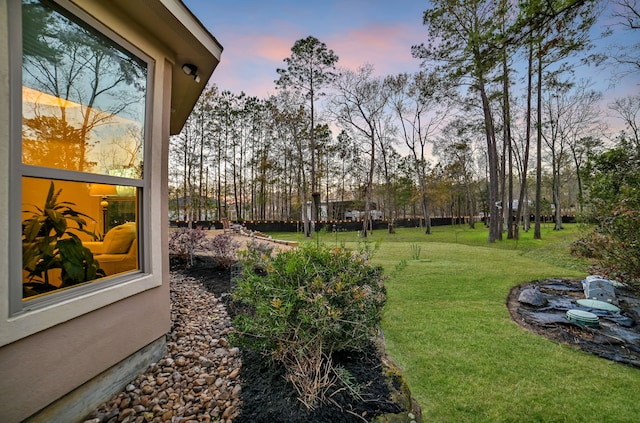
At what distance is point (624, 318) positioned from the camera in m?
3.75

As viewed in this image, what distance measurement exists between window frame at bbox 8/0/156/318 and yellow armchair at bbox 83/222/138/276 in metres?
0.07

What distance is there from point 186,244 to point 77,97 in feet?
14.1

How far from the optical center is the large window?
1.57m

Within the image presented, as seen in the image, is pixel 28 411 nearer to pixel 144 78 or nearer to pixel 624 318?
pixel 144 78

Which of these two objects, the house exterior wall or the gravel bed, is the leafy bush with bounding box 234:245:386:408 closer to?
the gravel bed

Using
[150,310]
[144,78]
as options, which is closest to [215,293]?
[150,310]

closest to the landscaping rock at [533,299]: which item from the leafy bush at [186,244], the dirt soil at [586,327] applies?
the dirt soil at [586,327]

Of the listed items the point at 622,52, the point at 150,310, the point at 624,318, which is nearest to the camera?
the point at 150,310

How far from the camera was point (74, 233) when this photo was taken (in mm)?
1989

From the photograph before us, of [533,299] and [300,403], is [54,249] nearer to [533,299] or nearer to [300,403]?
[300,403]

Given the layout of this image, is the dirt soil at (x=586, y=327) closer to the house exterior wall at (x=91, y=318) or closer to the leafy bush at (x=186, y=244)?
the house exterior wall at (x=91, y=318)

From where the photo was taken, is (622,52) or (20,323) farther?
(622,52)

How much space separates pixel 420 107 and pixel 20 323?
2028 centimetres

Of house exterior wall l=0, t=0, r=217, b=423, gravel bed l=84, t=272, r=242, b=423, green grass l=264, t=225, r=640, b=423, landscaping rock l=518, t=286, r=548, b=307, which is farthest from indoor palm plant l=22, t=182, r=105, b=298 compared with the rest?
landscaping rock l=518, t=286, r=548, b=307
